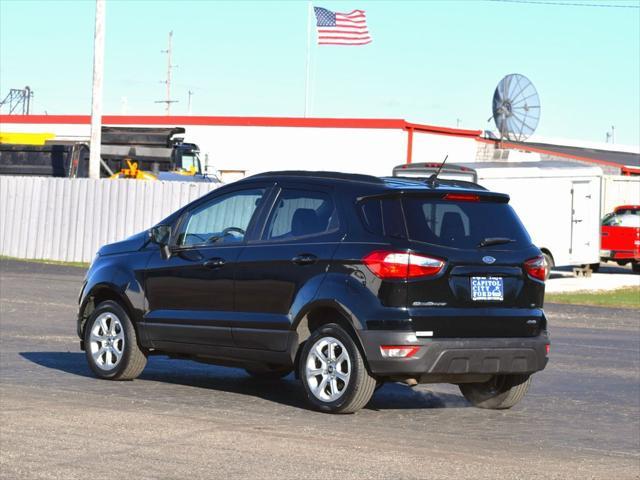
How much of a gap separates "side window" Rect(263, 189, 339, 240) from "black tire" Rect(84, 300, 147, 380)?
1.69 metres

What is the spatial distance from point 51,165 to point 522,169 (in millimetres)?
16628

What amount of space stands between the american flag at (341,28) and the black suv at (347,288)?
3679cm

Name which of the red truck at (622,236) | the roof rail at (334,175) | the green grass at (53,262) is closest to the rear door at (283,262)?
the roof rail at (334,175)

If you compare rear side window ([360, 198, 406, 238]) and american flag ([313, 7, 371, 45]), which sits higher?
american flag ([313, 7, 371, 45])

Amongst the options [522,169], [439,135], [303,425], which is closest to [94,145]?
[522,169]

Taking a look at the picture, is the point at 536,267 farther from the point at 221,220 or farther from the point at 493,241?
the point at 221,220

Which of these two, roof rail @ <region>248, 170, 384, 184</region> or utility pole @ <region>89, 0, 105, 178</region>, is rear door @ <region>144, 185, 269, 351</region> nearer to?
roof rail @ <region>248, 170, 384, 184</region>

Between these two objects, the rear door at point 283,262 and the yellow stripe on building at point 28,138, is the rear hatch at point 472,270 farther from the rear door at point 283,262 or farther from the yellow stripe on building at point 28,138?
the yellow stripe on building at point 28,138

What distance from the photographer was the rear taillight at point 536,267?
1018cm

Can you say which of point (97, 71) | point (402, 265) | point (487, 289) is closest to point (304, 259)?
point (402, 265)

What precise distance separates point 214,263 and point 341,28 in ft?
124

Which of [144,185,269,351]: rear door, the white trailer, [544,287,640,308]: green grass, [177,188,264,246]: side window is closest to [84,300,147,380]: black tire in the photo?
[144,185,269,351]: rear door

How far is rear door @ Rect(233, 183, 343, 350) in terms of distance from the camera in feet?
33.2

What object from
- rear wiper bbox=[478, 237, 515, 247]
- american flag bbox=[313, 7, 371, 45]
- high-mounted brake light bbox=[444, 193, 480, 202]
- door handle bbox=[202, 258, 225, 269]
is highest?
american flag bbox=[313, 7, 371, 45]
